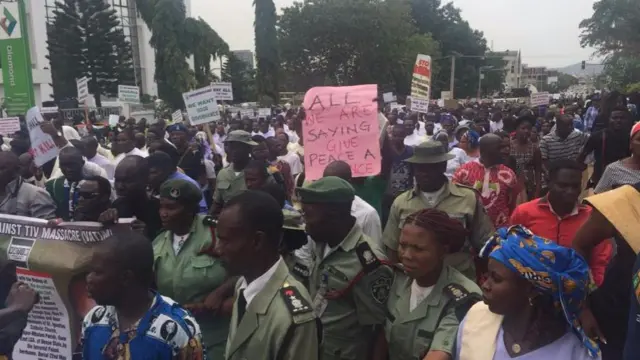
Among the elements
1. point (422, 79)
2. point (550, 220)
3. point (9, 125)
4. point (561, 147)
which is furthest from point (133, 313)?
point (422, 79)

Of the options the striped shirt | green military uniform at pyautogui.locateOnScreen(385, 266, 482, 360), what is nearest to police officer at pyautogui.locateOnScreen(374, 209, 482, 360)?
green military uniform at pyautogui.locateOnScreen(385, 266, 482, 360)

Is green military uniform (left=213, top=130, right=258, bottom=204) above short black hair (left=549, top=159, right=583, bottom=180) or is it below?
below

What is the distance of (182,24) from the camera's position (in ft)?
126

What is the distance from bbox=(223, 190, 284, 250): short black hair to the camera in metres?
2.23

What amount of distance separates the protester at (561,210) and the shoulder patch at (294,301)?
1.96 metres

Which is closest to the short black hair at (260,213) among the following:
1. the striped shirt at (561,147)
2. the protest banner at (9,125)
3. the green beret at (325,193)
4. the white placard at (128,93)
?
the green beret at (325,193)

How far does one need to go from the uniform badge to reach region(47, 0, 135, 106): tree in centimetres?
4024

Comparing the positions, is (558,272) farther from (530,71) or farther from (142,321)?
(530,71)

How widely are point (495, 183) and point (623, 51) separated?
1469 inches

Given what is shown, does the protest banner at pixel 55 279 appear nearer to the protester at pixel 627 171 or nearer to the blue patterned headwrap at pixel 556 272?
the blue patterned headwrap at pixel 556 272

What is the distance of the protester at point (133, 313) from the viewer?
2072mm

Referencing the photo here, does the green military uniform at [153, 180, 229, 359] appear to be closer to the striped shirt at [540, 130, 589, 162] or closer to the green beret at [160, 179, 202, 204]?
the green beret at [160, 179, 202, 204]

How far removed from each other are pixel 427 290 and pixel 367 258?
13.5 inches

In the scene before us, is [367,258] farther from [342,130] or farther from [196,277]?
[342,130]
